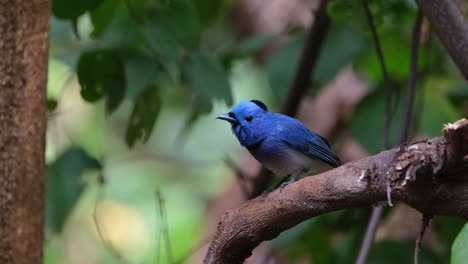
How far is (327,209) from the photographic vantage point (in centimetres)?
224

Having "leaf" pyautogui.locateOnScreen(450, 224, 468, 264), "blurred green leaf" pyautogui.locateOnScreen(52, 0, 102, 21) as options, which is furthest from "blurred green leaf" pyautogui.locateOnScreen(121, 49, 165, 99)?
"leaf" pyautogui.locateOnScreen(450, 224, 468, 264)

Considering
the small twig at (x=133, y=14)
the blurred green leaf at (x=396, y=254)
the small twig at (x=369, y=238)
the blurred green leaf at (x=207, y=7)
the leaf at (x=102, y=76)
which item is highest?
the small twig at (x=133, y=14)

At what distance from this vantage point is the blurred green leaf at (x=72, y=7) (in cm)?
312

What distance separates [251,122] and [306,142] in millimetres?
239

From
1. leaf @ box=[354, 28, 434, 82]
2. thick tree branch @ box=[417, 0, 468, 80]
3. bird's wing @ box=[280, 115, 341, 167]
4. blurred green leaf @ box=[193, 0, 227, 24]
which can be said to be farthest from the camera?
leaf @ box=[354, 28, 434, 82]

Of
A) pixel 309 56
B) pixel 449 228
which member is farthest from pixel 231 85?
pixel 449 228

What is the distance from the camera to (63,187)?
3.79 metres

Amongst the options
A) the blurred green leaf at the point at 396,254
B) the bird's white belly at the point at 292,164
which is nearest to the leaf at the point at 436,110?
the blurred green leaf at the point at 396,254

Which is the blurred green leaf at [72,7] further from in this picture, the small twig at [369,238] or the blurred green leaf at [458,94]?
the blurred green leaf at [458,94]

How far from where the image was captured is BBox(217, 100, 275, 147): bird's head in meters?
3.48

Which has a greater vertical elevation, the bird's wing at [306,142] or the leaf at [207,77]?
the bird's wing at [306,142]

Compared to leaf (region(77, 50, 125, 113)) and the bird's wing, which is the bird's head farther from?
leaf (region(77, 50, 125, 113))

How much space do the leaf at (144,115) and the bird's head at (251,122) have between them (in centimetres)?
32

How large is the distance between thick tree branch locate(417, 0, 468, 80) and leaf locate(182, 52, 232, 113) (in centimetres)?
97
